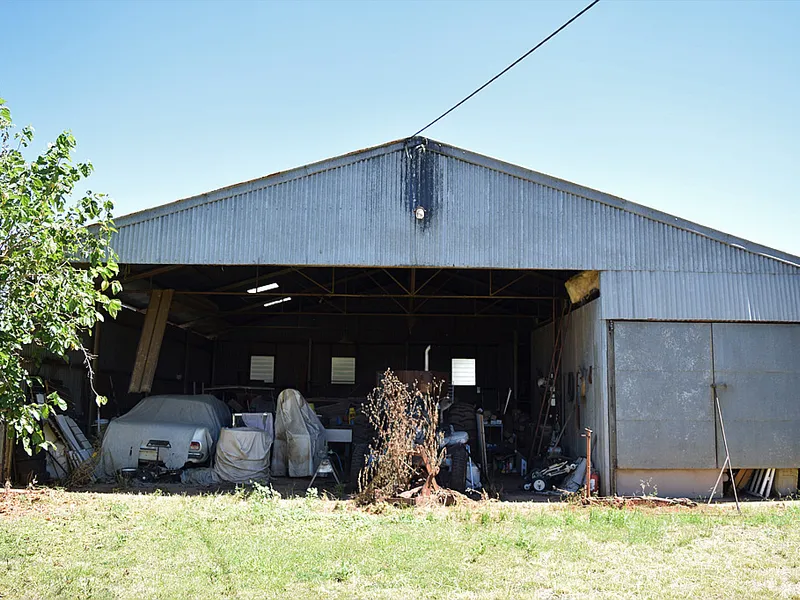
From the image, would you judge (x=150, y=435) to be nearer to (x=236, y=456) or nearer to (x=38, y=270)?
(x=236, y=456)

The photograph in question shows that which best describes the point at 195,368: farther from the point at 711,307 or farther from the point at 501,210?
the point at 711,307

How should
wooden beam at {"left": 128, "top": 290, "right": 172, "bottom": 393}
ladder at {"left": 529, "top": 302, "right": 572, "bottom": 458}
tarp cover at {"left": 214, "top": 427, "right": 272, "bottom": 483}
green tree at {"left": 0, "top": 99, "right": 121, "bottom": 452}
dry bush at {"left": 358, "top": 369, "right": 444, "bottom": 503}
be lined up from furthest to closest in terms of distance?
ladder at {"left": 529, "top": 302, "right": 572, "bottom": 458} → wooden beam at {"left": 128, "top": 290, "right": 172, "bottom": 393} → tarp cover at {"left": 214, "top": 427, "right": 272, "bottom": 483} → dry bush at {"left": 358, "top": 369, "right": 444, "bottom": 503} → green tree at {"left": 0, "top": 99, "right": 121, "bottom": 452}

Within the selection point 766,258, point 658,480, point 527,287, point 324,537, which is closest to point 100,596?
point 324,537

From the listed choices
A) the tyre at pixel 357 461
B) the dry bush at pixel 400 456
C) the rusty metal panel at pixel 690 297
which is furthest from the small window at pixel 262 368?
the rusty metal panel at pixel 690 297

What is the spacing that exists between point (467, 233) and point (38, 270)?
653 cm

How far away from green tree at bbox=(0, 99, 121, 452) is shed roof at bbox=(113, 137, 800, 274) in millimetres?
4513

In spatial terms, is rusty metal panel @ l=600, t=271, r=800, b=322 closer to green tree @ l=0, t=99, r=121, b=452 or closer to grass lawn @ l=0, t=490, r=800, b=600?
grass lawn @ l=0, t=490, r=800, b=600

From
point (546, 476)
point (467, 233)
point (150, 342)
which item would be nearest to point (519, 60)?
point (467, 233)

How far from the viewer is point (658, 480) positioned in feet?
35.9

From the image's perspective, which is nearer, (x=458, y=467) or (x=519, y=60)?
(x=519, y=60)

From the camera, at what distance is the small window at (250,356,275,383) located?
75.5 feet

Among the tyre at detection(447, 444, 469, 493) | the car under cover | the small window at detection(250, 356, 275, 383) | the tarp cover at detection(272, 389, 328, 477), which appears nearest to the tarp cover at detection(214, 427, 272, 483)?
the car under cover

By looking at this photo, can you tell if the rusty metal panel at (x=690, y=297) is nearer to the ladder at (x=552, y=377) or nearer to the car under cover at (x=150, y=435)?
the ladder at (x=552, y=377)

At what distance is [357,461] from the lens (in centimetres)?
1130
